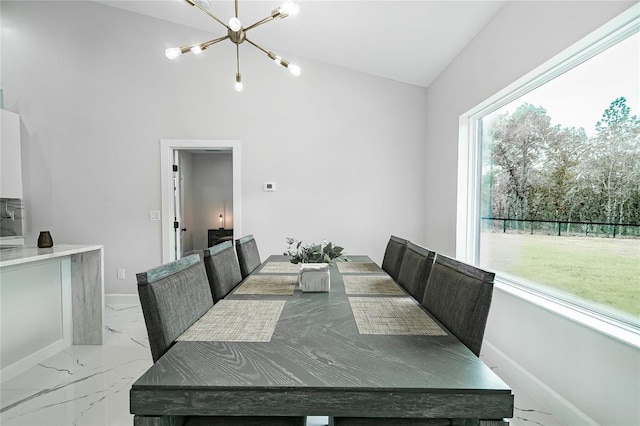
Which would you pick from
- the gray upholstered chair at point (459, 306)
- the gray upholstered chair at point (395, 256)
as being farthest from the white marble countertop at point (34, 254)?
the gray upholstered chair at point (395, 256)

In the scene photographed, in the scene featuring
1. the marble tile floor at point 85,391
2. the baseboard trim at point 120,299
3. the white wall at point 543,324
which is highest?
the white wall at point 543,324

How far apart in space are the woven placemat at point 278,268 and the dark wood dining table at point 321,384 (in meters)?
1.13

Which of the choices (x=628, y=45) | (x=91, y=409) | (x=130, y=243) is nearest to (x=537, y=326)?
(x=628, y=45)

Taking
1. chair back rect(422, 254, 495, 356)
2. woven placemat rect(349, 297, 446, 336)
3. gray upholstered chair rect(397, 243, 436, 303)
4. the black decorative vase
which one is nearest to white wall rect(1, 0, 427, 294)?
the black decorative vase

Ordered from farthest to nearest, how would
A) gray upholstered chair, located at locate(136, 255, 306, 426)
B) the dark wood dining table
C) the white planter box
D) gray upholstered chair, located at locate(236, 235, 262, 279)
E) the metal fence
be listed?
gray upholstered chair, located at locate(236, 235, 262, 279) → the white planter box → the metal fence → gray upholstered chair, located at locate(136, 255, 306, 426) → the dark wood dining table

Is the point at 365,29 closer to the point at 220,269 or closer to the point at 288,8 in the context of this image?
the point at 288,8

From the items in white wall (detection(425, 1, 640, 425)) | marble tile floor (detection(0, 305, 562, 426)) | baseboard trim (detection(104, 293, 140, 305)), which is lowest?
marble tile floor (detection(0, 305, 562, 426))

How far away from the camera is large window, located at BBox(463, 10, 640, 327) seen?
146 centimetres

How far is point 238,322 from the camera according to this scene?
1206mm

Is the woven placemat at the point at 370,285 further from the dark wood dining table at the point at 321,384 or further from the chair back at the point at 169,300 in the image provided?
the chair back at the point at 169,300

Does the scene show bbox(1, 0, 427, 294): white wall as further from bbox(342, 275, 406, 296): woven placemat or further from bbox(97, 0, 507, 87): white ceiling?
bbox(342, 275, 406, 296): woven placemat

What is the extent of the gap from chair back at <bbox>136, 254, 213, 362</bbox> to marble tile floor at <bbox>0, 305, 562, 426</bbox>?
100 cm

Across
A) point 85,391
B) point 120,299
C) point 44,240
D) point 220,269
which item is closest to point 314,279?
point 220,269

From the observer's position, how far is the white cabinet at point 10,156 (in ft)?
11.1
